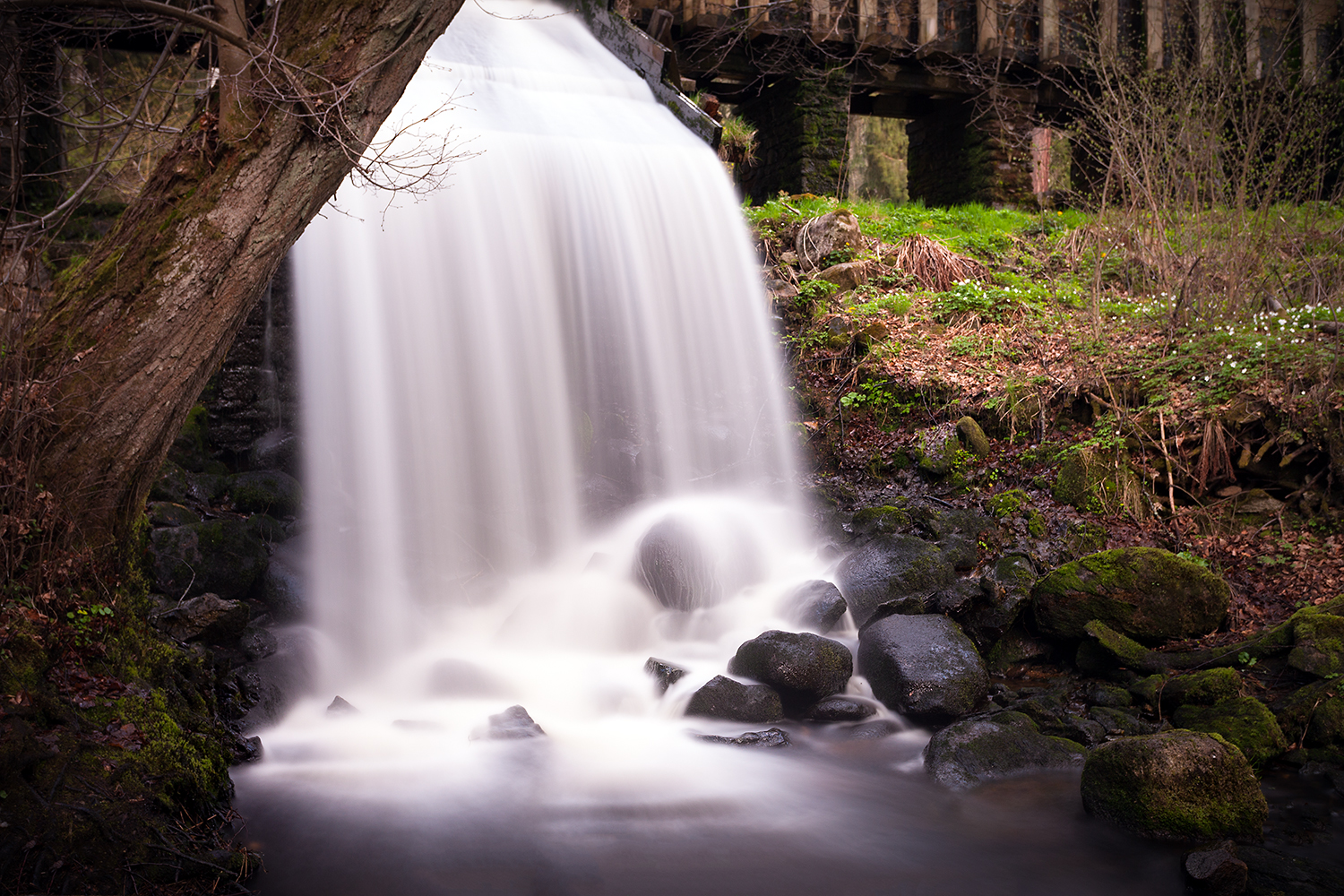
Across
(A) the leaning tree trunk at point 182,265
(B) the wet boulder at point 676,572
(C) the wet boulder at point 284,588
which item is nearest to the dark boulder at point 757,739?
(B) the wet boulder at point 676,572

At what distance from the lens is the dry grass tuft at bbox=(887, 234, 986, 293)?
10.3m

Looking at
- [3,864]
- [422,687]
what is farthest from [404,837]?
[422,687]

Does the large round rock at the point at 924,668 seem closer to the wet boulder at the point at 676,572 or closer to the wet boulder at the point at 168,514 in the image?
the wet boulder at the point at 676,572

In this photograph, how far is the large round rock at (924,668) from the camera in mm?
5105

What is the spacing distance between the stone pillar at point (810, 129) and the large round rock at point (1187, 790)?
1102 cm

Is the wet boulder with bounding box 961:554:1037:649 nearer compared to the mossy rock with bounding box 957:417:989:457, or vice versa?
the wet boulder with bounding box 961:554:1037:649

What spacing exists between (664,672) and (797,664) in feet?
2.79

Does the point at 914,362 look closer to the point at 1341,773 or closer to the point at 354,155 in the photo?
the point at 1341,773

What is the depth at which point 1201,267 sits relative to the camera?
8102mm

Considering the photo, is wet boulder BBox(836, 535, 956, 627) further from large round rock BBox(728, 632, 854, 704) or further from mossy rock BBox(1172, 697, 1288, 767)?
mossy rock BBox(1172, 697, 1288, 767)

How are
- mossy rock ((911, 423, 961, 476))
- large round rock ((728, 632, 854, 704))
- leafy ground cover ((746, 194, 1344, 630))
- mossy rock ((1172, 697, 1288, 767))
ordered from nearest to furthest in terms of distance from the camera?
mossy rock ((1172, 697, 1288, 767)), large round rock ((728, 632, 854, 704)), leafy ground cover ((746, 194, 1344, 630)), mossy rock ((911, 423, 961, 476))

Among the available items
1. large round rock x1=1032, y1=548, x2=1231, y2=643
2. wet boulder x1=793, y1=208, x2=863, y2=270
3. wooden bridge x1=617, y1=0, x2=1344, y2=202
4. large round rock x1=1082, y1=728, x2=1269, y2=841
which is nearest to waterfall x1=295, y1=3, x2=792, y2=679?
wet boulder x1=793, y1=208, x2=863, y2=270

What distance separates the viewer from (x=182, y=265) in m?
3.61

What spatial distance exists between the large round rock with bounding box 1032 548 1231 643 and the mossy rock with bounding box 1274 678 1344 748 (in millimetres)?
911
